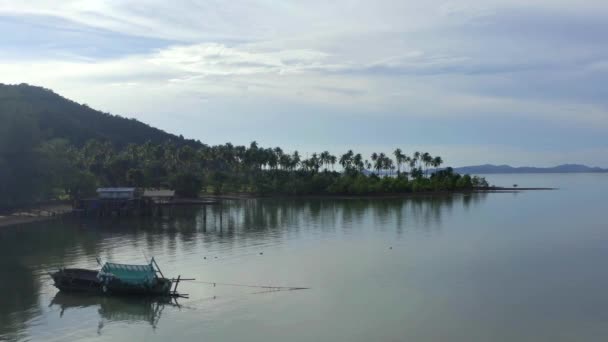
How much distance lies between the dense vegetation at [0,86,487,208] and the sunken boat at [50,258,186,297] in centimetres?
3925

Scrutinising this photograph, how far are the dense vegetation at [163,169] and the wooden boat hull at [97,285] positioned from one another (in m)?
39.1

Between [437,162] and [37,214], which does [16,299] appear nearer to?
[37,214]

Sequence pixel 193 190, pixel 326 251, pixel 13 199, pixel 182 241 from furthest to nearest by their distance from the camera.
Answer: pixel 193 190 < pixel 13 199 < pixel 182 241 < pixel 326 251

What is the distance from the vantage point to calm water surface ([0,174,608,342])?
83.9ft

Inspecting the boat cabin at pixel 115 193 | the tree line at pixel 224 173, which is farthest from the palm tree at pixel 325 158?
the boat cabin at pixel 115 193

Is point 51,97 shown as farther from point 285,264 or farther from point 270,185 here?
point 285,264

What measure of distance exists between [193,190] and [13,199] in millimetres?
45710

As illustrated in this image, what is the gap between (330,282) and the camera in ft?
114

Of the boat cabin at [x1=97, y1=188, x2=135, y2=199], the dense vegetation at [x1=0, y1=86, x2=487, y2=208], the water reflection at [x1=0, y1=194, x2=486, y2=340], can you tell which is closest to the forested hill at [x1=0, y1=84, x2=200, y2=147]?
the dense vegetation at [x1=0, y1=86, x2=487, y2=208]

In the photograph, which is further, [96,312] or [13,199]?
[13,199]

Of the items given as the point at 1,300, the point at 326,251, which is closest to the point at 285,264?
the point at 326,251

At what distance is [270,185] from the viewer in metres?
129

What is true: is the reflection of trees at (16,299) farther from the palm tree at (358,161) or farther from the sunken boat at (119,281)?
the palm tree at (358,161)

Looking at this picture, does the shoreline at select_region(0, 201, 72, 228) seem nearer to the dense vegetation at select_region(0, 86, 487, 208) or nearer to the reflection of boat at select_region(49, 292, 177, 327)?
the dense vegetation at select_region(0, 86, 487, 208)
